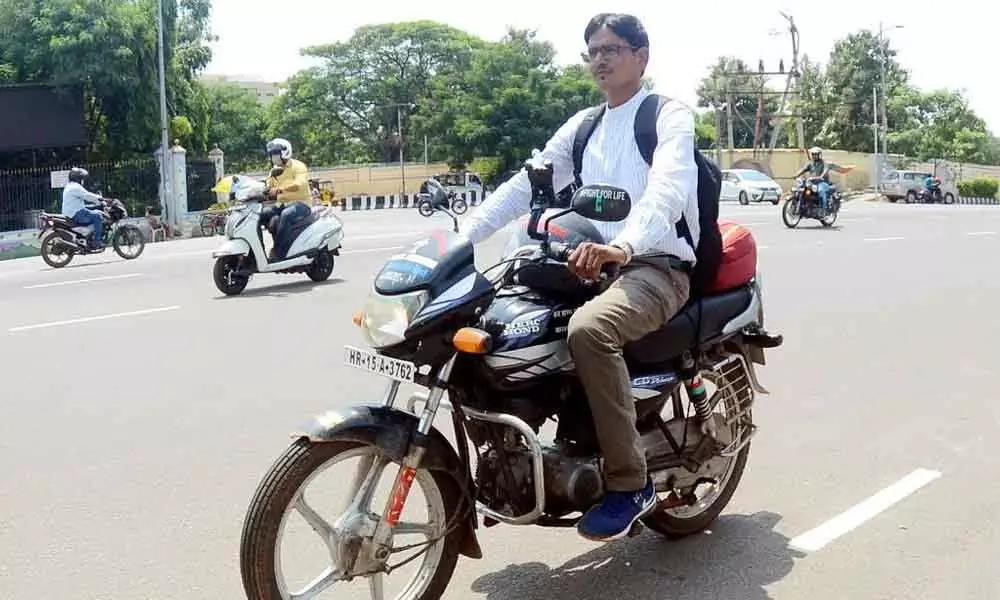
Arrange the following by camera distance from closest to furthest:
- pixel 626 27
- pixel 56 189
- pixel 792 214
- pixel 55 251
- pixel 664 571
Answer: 1. pixel 626 27
2. pixel 664 571
3. pixel 55 251
4. pixel 792 214
5. pixel 56 189

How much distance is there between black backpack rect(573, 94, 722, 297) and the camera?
362 centimetres

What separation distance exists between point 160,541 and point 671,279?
85.6 inches

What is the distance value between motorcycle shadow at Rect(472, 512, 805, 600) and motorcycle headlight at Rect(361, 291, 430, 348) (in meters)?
1.04

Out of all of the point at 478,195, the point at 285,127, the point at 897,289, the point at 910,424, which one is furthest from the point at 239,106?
the point at 910,424

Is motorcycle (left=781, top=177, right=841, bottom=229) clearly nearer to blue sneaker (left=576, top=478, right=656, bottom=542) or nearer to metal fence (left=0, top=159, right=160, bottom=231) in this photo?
metal fence (left=0, top=159, right=160, bottom=231)

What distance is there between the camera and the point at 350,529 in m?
3.04

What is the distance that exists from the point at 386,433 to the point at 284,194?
391 inches

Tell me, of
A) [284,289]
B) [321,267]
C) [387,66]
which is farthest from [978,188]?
[284,289]

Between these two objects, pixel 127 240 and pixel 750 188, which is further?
pixel 750 188

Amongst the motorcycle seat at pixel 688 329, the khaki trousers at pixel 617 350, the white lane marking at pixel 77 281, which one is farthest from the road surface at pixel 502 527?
the white lane marking at pixel 77 281

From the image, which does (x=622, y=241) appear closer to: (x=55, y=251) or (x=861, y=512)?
(x=861, y=512)

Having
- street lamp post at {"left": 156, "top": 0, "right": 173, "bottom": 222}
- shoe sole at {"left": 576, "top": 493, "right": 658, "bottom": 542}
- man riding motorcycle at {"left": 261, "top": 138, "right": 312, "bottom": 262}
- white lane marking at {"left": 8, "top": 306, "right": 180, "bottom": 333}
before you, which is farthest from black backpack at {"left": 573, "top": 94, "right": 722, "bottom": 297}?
street lamp post at {"left": 156, "top": 0, "right": 173, "bottom": 222}

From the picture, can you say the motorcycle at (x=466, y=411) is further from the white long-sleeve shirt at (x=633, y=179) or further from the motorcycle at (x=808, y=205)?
the motorcycle at (x=808, y=205)

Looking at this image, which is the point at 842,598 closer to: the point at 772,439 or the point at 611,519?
the point at 611,519
